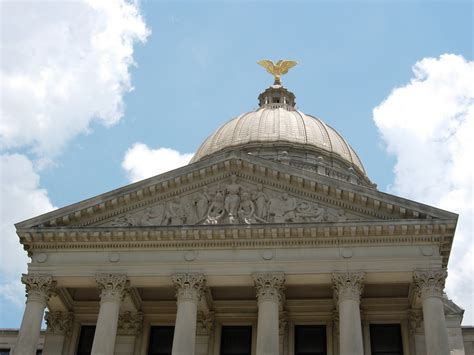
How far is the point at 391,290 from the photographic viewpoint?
35688 mm

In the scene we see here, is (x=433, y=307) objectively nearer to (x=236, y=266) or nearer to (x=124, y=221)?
(x=236, y=266)

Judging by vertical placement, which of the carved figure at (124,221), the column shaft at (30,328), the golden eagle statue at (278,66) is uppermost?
the golden eagle statue at (278,66)

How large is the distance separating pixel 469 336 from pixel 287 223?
15775mm

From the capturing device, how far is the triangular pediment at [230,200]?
35.0 metres

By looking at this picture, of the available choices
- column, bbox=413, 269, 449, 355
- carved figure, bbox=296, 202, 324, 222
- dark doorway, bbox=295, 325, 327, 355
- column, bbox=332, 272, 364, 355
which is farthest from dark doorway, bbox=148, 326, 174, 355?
column, bbox=413, 269, 449, 355

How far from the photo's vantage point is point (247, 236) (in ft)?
113

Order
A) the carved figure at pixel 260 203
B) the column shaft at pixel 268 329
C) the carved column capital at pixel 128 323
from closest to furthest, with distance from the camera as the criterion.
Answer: the column shaft at pixel 268 329 → the carved figure at pixel 260 203 → the carved column capital at pixel 128 323

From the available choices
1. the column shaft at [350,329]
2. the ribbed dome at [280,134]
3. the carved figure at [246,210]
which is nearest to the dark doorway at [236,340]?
the carved figure at [246,210]

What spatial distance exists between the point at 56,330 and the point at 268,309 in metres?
11.9

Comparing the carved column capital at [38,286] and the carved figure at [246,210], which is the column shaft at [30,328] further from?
the carved figure at [246,210]

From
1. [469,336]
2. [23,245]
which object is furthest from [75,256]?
[469,336]

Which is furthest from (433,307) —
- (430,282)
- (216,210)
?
(216,210)

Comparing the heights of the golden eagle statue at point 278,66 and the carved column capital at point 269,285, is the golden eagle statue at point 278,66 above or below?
above

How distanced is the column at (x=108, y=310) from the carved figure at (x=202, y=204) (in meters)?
4.73
